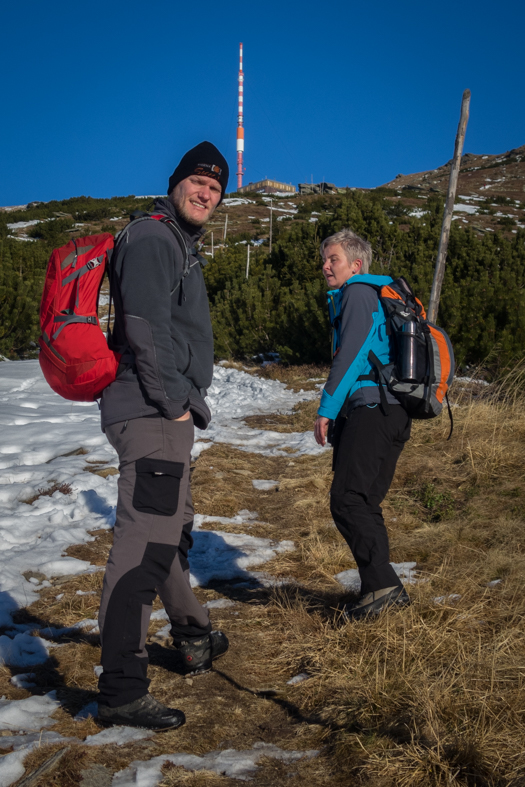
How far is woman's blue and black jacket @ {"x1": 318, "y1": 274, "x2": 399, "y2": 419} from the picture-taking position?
2525 millimetres

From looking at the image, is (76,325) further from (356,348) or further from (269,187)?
(269,187)

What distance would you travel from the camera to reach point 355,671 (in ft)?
6.93

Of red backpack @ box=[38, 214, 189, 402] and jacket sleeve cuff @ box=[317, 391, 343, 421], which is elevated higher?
red backpack @ box=[38, 214, 189, 402]

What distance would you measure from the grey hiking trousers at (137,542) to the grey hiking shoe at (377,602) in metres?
0.96

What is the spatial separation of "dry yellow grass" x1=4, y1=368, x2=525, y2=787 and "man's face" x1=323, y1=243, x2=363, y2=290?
58.3 inches

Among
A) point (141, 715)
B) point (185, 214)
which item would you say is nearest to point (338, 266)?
point (185, 214)

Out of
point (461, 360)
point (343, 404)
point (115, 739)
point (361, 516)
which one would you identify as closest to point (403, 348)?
point (343, 404)

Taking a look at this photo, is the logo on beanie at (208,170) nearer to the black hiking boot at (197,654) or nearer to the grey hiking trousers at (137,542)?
the grey hiking trousers at (137,542)

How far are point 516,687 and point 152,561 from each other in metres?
1.20

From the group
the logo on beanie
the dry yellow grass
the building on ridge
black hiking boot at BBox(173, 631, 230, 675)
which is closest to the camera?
the dry yellow grass

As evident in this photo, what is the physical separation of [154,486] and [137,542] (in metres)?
0.19

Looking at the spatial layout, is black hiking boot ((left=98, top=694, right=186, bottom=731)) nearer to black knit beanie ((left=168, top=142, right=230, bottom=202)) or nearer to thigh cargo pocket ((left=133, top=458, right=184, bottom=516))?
thigh cargo pocket ((left=133, top=458, right=184, bottom=516))

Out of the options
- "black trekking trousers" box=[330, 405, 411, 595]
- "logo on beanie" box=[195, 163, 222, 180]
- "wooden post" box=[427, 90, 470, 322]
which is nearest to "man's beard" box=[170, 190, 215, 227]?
"logo on beanie" box=[195, 163, 222, 180]

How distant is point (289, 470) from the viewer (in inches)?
218
